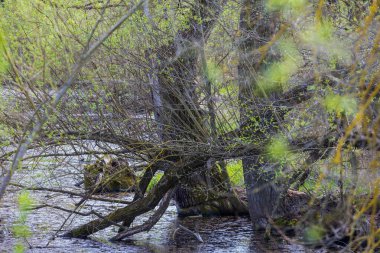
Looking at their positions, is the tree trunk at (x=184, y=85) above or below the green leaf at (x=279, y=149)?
above

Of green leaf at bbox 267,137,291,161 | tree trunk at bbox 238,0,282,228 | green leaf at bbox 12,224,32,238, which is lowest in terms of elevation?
green leaf at bbox 12,224,32,238

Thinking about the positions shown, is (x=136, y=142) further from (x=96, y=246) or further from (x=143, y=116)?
(x=96, y=246)

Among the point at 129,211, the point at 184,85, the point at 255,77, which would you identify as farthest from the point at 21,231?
the point at 129,211

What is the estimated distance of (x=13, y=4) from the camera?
28.4 feet

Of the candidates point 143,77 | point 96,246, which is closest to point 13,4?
point 143,77

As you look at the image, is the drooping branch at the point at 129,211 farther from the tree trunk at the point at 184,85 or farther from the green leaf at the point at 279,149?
the green leaf at the point at 279,149

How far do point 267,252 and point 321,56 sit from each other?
303cm

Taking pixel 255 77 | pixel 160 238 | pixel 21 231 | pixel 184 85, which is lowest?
pixel 21 231

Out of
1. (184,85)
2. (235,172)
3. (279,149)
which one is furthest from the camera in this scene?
(235,172)

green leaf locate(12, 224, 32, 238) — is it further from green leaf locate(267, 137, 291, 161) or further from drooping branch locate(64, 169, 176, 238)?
green leaf locate(267, 137, 291, 161)

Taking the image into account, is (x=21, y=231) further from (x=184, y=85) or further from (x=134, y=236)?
(x=134, y=236)

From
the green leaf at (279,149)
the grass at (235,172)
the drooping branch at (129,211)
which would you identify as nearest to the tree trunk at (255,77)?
the green leaf at (279,149)

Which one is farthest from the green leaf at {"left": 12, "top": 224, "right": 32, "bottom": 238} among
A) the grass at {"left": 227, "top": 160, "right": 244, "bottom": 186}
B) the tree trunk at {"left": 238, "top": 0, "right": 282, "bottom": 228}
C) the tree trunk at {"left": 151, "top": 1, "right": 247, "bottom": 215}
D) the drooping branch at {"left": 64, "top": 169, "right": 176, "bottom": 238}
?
the grass at {"left": 227, "top": 160, "right": 244, "bottom": 186}

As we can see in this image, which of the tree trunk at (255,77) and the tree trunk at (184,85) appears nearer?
the tree trunk at (255,77)
